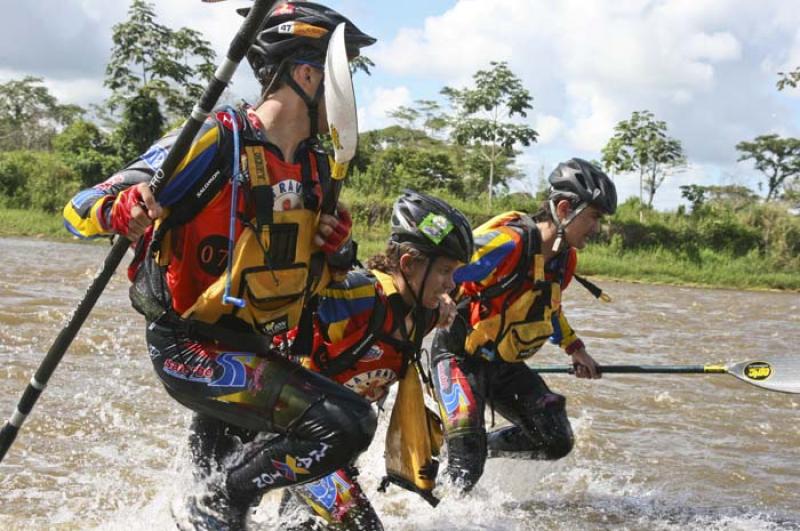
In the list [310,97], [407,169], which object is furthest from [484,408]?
[407,169]

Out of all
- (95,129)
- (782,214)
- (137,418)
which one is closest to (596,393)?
(137,418)

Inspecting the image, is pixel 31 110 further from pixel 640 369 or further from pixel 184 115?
pixel 640 369

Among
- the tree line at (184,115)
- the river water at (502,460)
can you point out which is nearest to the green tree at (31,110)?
the tree line at (184,115)

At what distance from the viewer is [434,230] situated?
13.4 ft

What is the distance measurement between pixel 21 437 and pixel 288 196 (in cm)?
373

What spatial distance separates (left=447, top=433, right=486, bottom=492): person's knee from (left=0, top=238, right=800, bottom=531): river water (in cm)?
15

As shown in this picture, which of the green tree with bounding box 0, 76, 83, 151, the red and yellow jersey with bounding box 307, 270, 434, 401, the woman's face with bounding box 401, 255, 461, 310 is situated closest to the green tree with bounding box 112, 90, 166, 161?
the green tree with bounding box 0, 76, 83, 151

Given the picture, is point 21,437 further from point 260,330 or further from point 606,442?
point 606,442

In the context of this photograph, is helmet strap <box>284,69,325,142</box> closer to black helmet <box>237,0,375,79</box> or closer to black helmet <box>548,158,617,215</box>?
black helmet <box>237,0,375,79</box>

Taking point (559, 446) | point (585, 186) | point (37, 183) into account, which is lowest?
point (559, 446)

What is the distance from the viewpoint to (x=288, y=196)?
10.8 feet

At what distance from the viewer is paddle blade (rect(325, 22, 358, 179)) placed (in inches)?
120

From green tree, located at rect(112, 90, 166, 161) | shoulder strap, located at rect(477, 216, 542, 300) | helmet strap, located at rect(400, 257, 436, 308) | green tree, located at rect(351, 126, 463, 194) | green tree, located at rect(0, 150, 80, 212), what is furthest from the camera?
green tree, located at rect(351, 126, 463, 194)

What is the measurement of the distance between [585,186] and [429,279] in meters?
1.73
